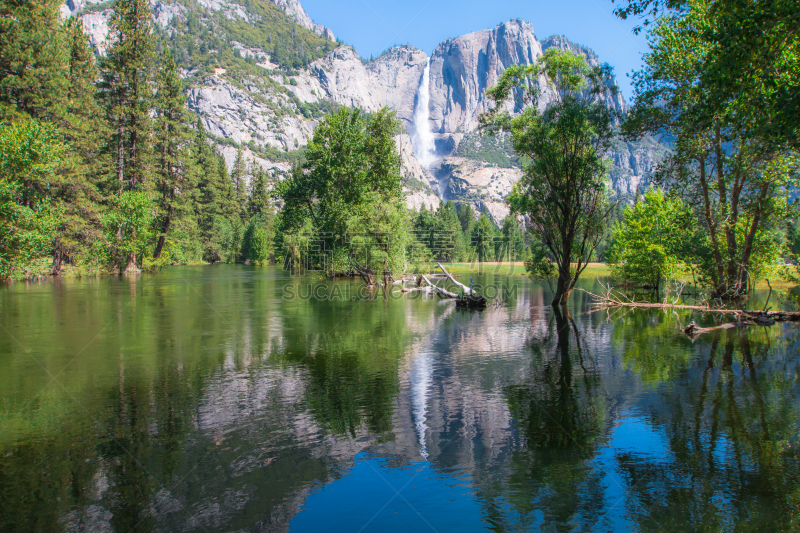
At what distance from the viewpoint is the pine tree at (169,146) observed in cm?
7369

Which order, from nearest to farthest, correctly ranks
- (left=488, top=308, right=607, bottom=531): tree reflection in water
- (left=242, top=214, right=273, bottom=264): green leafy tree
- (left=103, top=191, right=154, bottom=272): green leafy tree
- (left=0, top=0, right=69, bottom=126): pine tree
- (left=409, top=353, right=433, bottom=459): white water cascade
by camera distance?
(left=488, top=308, right=607, bottom=531): tree reflection in water
(left=409, top=353, right=433, bottom=459): white water cascade
(left=0, top=0, right=69, bottom=126): pine tree
(left=103, top=191, right=154, bottom=272): green leafy tree
(left=242, top=214, right=273, bottom=264): green leafy tree

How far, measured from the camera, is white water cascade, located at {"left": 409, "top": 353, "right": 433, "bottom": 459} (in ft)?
35.6

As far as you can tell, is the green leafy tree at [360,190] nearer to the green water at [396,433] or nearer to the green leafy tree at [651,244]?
the green leafy tree at [651,244]

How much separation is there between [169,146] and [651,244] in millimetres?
70235

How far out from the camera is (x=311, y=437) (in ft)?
35.0

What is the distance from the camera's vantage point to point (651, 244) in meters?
41.4

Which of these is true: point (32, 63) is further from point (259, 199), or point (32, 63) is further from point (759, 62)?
point (259, 199)

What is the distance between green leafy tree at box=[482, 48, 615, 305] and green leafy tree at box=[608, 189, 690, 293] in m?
6.93

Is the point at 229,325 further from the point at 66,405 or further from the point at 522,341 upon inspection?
the point at 522,341

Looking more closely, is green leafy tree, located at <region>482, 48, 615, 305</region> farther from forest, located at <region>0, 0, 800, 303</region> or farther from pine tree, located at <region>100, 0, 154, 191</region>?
pine tree, located at <region>100, 0, 154, 191</region>

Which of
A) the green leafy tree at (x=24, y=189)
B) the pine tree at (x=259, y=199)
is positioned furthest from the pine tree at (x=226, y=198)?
the green leafy tree at (x=24, y=189)

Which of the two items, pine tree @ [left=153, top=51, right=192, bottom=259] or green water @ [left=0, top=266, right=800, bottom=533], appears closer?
green water @ [left=0, top=266, right=800, bottom=533]

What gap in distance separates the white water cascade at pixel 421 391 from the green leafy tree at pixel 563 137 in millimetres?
20508

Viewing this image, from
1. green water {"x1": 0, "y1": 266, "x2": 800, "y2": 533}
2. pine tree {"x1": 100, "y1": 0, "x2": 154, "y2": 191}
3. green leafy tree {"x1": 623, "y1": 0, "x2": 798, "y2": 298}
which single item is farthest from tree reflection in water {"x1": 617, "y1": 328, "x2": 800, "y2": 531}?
pine tree {"x1": 100, "y1": 0, "x2": 154, "y2": 191}
